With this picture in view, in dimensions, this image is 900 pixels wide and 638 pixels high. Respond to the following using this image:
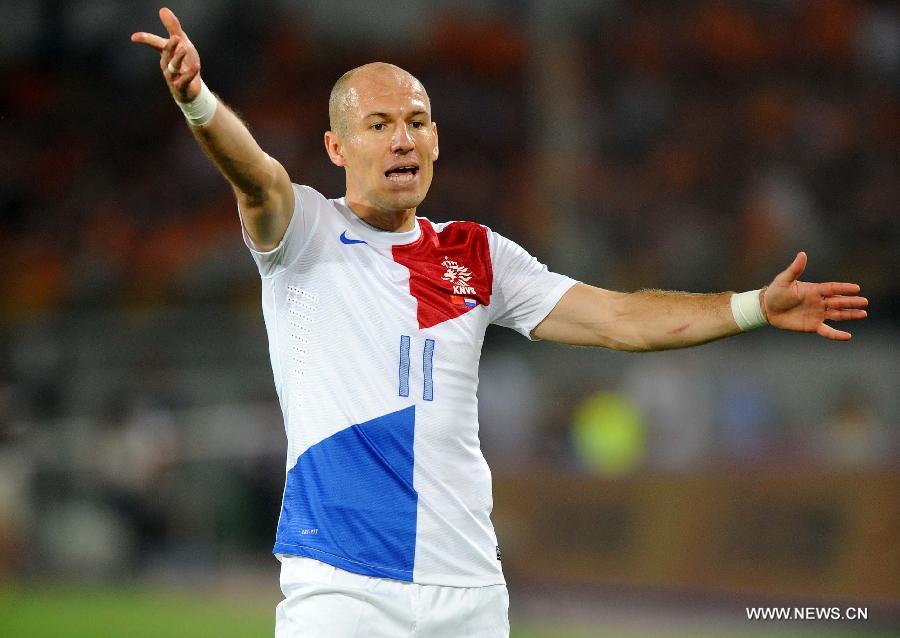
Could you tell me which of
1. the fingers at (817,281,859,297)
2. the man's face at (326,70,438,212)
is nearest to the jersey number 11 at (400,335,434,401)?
the man's face at (326,70,438,212)

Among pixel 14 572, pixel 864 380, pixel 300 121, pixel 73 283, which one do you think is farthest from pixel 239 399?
pixel 300 121

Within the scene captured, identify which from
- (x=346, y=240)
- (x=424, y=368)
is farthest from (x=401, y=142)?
(x=424, y=368)

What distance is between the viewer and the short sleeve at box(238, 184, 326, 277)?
14.6 ft

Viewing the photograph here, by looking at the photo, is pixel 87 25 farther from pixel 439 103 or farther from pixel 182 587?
pixel 182 587

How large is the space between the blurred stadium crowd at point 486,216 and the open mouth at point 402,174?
7683mm

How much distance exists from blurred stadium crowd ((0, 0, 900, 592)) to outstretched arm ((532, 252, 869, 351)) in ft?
22.9

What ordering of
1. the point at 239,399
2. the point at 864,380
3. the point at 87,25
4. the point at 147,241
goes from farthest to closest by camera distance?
the point at 87,25
the point at 147,241
the point at 239,399
the point at 864,380

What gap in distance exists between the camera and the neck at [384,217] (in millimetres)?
4738

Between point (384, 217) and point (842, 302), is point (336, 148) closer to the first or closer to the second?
point (384, 217)

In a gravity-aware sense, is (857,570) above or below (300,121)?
below

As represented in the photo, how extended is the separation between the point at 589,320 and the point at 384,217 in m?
0.88

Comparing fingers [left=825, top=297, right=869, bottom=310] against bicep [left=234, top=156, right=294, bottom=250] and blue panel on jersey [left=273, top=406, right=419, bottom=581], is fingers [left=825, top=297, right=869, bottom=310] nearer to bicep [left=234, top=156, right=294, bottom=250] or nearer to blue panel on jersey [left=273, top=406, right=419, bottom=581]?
blue panel on jersey [left=273, top=406, right=419, bottom=581]

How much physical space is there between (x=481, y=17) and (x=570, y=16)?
11.0 ft

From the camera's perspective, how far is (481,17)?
25219mm
